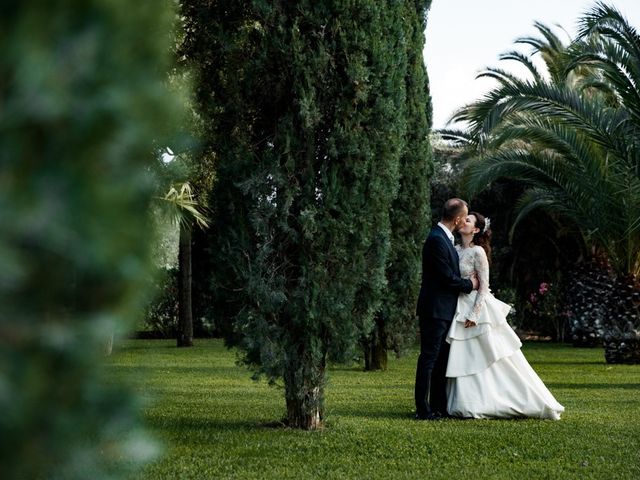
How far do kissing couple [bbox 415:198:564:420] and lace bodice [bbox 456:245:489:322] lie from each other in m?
0.01

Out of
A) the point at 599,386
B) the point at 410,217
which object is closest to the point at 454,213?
the point at 599,386

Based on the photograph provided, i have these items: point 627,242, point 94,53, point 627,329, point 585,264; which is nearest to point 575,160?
point 627,242

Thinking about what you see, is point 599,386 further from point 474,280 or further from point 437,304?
point 437,304

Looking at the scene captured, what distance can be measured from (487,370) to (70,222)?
9.46 metres

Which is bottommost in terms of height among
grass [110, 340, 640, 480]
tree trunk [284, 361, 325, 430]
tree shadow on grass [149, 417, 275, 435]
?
grass [110, 340, 640, 480]

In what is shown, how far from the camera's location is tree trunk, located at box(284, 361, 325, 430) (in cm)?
818

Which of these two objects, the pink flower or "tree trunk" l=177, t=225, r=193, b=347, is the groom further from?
the pink flower

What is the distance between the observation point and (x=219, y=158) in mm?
8305

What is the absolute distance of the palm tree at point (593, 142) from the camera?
48.5ft

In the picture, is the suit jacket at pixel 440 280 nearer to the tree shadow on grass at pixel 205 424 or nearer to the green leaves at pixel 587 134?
the tree shadow on grass at pixel 205 424

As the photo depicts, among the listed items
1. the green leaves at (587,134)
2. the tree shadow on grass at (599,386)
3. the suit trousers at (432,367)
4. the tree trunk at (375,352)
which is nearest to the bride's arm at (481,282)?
the suit trousers at (432,367)

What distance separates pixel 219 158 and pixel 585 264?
18711mm

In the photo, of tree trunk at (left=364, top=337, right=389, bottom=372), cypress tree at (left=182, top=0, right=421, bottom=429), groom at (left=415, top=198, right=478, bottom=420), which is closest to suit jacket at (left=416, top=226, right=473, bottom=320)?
groom at (left=415, top=198, right=478, bottom=420)

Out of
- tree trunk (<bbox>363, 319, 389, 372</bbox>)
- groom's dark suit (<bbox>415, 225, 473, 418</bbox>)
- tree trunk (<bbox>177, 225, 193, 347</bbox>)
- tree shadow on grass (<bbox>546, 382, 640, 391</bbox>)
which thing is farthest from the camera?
tree trunk (<bbox>177, 225, 193, 347</bbox>)
